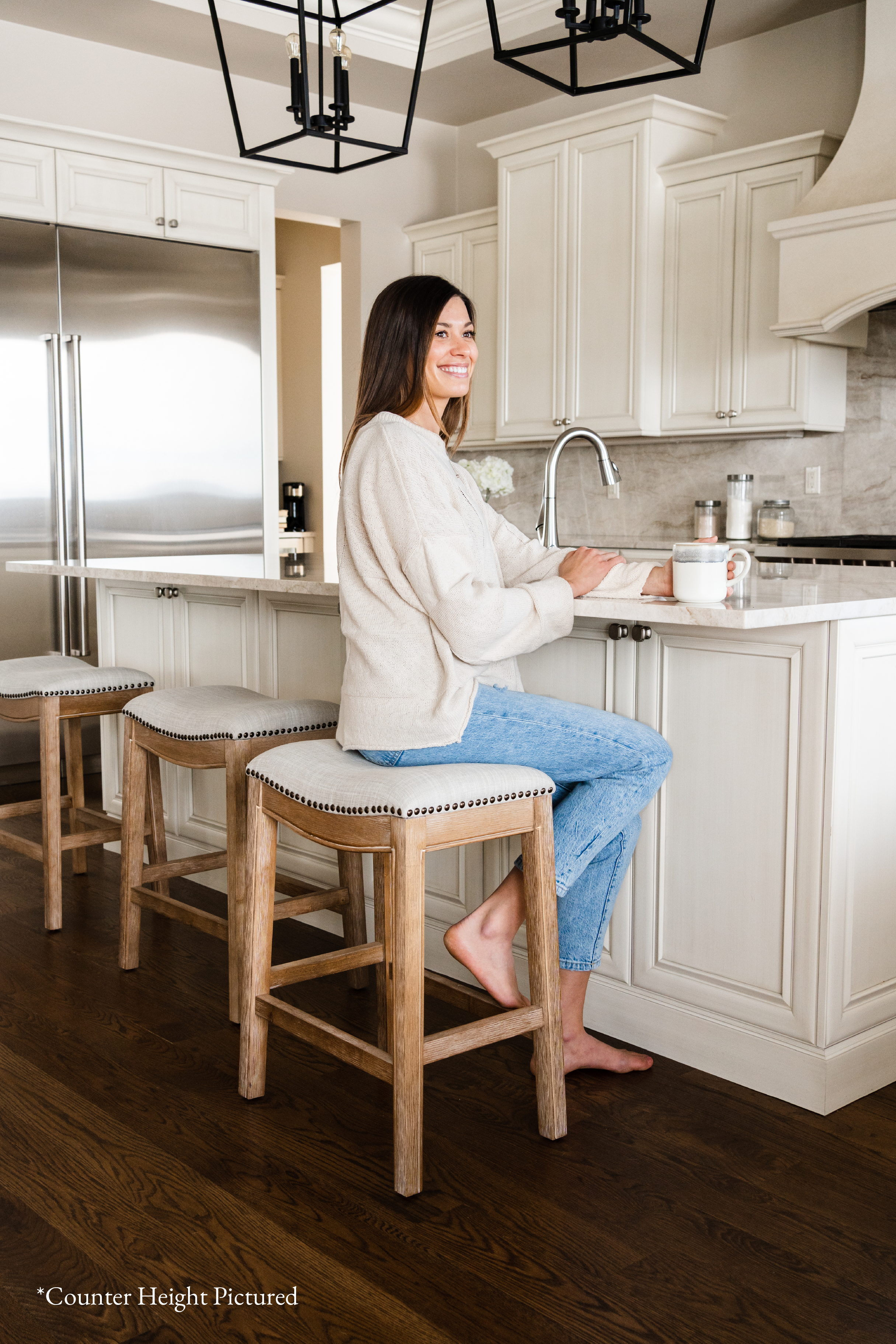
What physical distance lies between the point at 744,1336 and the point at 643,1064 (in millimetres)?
730

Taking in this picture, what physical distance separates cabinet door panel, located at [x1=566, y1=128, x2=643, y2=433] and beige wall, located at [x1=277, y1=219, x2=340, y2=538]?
2.85m

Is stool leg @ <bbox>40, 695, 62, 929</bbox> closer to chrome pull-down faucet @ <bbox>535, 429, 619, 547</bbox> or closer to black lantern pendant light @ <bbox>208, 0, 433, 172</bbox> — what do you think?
chrome pull-down faucet @ <bbox>535, 429, 619, 547</bbox>

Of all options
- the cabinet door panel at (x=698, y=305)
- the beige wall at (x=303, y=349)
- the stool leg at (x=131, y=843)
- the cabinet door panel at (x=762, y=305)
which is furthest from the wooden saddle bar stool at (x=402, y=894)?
the beige wall at (x=303, y=349)

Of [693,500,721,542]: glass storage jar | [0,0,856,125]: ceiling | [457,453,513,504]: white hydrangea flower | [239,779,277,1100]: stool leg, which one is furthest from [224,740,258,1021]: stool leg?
[0,0,856,125]: ceiling

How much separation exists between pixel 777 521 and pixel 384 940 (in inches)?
123

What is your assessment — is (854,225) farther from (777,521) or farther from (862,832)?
(862,832)

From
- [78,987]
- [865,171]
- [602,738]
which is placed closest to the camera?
[602,738]

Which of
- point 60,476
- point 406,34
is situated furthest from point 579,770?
point 406,34

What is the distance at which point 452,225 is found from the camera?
5.60 meters

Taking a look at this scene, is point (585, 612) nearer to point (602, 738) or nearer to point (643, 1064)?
point (602, 738)

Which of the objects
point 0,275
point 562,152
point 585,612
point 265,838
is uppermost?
point 562,152

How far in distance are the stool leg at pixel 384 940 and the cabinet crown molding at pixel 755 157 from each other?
3.22 meters

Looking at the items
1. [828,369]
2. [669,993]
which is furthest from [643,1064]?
[828,369]

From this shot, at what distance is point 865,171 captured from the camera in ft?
12.8
